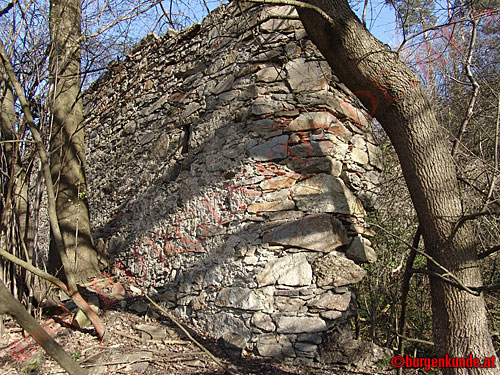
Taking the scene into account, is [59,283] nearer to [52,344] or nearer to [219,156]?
[52,344]

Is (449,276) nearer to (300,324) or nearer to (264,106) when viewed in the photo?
(300,324)

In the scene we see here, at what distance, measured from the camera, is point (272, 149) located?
11.4ft

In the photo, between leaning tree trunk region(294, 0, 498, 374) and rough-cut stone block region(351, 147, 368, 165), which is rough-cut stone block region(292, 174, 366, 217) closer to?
rough-cut stone block region(351, 147, 368, 165)

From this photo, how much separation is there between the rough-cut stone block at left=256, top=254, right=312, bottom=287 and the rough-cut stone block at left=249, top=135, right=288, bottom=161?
0.91 m

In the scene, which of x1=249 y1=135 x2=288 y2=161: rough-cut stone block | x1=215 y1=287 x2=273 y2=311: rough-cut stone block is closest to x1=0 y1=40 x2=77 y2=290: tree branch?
x1=215 y1=287 x2=273 y2=311: rough-cut stone block

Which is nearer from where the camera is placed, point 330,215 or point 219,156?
point 330,215

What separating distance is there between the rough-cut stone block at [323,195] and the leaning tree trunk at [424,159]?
103 centimetres

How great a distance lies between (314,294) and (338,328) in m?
0.31

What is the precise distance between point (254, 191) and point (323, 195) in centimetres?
62

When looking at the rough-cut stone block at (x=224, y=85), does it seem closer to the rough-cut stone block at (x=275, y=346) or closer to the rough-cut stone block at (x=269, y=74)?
the rough-cut stone block at (x=269, y=74)

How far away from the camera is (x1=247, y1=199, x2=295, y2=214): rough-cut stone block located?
333cm

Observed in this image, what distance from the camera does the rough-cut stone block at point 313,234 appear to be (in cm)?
317

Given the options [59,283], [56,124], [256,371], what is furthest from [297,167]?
[56,124]

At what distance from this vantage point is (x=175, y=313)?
12.2 feet
